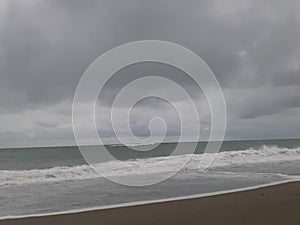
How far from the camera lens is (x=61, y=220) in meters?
10.5

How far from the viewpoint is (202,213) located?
11031 millimetres

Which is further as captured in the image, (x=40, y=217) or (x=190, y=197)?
(x=190, y=197)

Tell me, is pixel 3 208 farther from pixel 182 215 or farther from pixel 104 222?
pixel 182 215

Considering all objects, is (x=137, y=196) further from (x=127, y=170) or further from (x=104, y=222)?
(x=127, y=170)

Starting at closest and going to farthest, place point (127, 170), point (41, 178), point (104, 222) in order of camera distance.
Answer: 1. point (104, 222)
2. point (41, 178)
3. point (127, 170)

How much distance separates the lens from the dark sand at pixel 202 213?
32.8ft

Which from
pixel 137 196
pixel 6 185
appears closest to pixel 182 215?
pixel 137 196

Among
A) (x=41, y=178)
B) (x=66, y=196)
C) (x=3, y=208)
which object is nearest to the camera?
(x=3, y=208)

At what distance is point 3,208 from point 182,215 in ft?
18.6

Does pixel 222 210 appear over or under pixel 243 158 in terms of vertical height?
A: under

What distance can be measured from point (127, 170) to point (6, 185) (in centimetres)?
883

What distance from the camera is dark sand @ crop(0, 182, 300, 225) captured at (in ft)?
32.8

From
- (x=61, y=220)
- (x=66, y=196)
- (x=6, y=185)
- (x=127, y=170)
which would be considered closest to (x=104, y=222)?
(x=61, y=220)

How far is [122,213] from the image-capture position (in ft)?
37.2
